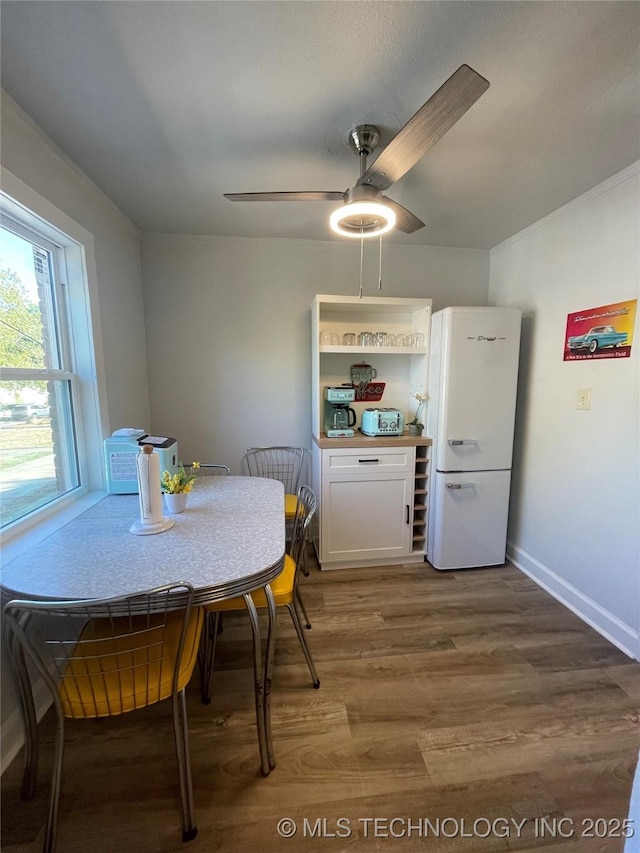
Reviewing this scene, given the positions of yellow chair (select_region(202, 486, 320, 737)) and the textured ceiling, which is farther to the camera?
yellow chair (select_region(202, 486, 320, 737))

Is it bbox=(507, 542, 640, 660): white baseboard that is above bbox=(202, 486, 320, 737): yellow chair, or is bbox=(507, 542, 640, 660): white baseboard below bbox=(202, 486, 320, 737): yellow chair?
below

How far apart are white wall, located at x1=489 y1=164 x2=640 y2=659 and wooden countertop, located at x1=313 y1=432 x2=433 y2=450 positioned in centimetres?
78

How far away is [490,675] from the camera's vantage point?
1631 mm

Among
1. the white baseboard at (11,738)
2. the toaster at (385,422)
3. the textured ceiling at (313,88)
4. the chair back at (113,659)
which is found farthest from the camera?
the toaster at (385,422)

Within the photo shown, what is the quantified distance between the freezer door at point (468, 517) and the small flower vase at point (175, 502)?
5.68 ft

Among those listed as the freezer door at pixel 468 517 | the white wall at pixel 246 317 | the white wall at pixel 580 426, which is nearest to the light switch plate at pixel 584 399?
the white wall at pixel 580 426

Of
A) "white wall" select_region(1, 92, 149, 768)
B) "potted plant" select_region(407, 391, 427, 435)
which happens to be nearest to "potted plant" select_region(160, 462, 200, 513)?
"white wall" select_region(1, 92, 149, 768)

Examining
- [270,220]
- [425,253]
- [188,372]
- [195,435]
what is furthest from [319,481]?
[425,253]

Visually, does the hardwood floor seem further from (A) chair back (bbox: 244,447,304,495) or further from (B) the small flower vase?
(A) chair back (bbox: 244,447,304,495)

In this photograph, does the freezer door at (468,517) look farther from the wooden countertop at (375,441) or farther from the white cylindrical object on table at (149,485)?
the white cylindrical object on table at (149,485)

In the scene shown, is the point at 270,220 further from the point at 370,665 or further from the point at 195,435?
the point at 370,665

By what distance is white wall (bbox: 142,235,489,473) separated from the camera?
8.60 ft

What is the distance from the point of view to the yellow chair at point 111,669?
91cm

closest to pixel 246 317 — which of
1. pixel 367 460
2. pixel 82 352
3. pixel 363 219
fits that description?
pixel 82 352
